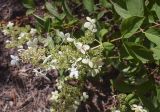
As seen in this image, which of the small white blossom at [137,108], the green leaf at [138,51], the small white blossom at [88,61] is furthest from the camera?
the small white blossom at [137,108]

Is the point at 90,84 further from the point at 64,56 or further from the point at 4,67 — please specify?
the point at 64,56

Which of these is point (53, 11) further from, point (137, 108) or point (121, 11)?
point (137, 108)

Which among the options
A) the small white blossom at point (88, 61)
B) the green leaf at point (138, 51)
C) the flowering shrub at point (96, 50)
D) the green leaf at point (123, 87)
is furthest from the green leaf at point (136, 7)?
the green leaf at point (123, 87)

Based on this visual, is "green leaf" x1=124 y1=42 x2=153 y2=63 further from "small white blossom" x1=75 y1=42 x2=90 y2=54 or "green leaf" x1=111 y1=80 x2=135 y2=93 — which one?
"green leaf" x1=111 y1=80 x2=135 y2=93

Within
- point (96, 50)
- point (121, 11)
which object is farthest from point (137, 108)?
point (121, 11)

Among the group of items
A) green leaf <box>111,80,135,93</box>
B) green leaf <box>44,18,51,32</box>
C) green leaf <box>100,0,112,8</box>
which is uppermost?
green leaf <box>44,18,51,32</box>

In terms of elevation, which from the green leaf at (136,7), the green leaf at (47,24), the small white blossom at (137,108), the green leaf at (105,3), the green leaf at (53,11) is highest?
the green leaf at (136,7)

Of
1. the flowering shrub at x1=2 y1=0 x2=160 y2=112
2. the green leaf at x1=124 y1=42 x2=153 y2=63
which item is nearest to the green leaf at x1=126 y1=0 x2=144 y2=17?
the flowering shrub at x1=2 y1=0 x2=160 y2=112

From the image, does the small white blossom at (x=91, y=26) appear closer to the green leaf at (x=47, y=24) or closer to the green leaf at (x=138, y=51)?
the green leaf at (x=47, y=24)

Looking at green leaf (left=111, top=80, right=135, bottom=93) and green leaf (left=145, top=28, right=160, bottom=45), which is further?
green leaf (left=111, top=80, right=135, bottom=93)
